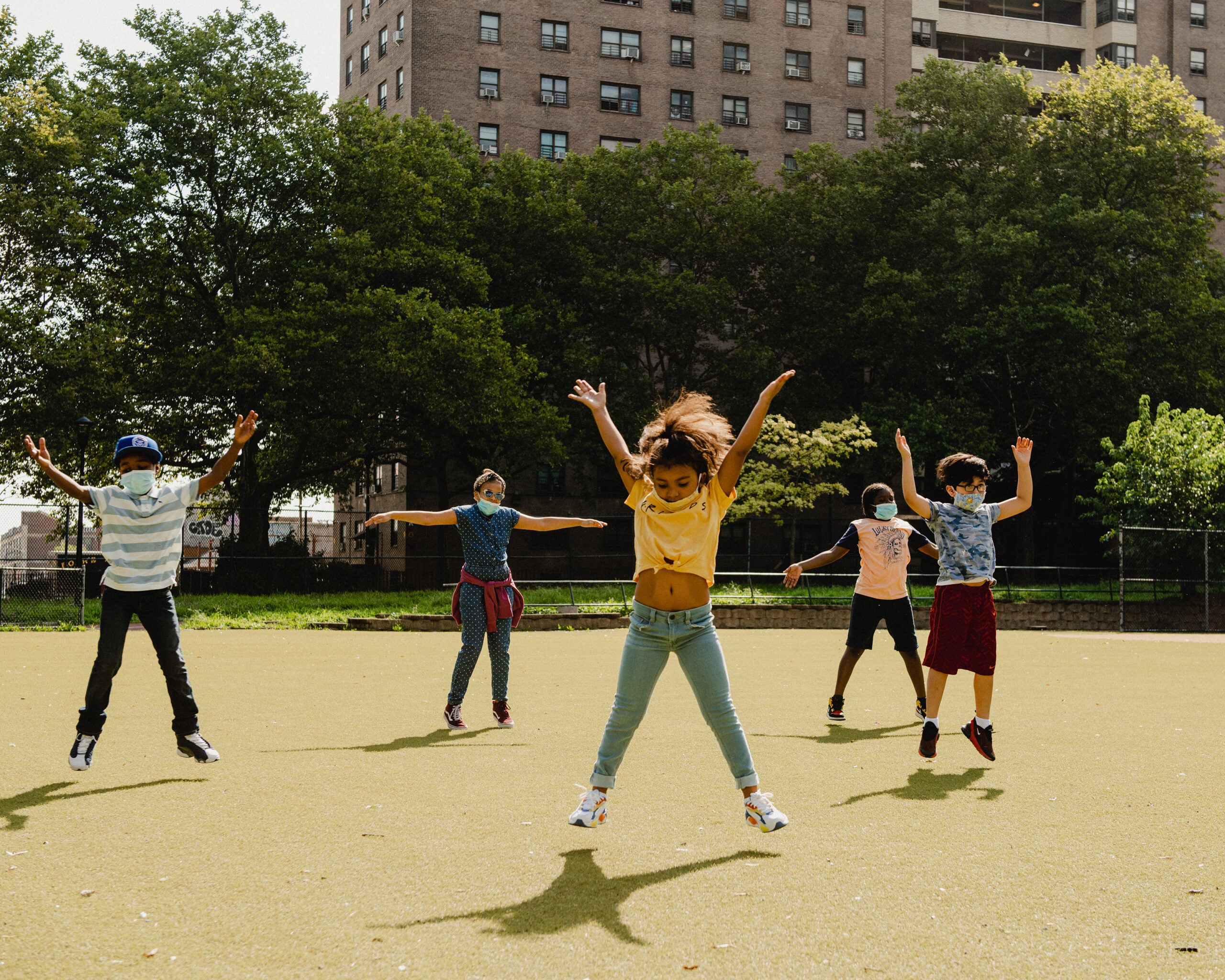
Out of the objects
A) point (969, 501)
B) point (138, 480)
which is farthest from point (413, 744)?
point (969, 501)

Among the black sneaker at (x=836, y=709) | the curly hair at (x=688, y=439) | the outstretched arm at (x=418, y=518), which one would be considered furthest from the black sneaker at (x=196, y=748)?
the black sneaker at (x=836, y=709)

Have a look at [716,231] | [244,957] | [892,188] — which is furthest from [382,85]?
[244,957]

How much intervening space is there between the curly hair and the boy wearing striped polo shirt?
2.92 meters

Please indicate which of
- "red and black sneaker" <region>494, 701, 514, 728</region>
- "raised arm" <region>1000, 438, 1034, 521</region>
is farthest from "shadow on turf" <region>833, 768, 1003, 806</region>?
"red and black sneaker" <region>494, 701, 514, 728</region>

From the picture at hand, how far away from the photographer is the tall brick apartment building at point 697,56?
55938 millimetres

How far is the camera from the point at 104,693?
7.17 metres

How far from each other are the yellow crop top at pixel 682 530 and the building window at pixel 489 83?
54136 mm

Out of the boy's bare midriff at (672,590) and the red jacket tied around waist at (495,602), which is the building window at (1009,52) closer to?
the red jacket tied around waist at (495,602)

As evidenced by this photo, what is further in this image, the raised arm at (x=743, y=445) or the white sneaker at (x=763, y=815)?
the white sneaker at (x=763, y=815)

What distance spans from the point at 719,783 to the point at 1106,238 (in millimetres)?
38270

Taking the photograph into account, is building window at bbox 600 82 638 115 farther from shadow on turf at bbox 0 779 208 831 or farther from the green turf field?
shadow on turf at bbox 0 779 208 831

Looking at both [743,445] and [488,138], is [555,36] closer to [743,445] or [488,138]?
[488,138]

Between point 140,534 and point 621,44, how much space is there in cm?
5566

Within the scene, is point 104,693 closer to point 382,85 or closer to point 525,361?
point 525,361
